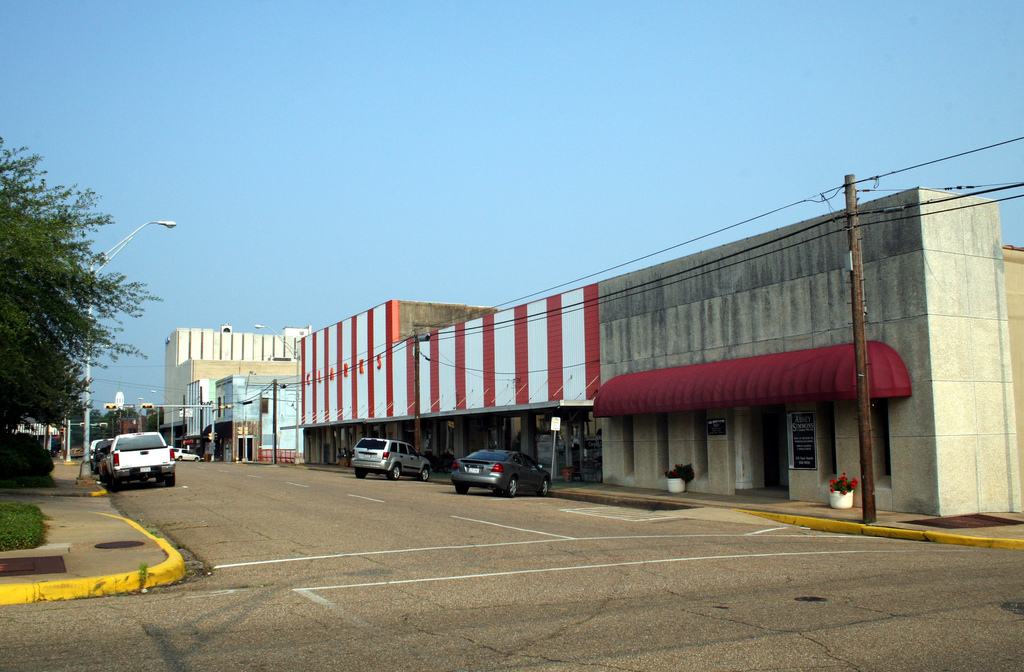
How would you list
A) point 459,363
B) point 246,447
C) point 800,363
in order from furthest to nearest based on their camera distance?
1. point 246,447
2. point 459,363
3. point 800,363

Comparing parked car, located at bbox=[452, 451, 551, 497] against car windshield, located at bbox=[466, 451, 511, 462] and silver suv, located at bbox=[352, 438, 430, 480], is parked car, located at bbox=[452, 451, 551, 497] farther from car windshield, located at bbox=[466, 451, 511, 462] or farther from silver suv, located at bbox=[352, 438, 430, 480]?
silver suv, located at bbox=[352, 438, 430, 480]

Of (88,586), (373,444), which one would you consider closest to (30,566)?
(88,586)

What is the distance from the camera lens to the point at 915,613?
852cm

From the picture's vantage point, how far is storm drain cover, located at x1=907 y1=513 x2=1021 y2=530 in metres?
17.6

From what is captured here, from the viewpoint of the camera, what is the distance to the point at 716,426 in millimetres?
25344

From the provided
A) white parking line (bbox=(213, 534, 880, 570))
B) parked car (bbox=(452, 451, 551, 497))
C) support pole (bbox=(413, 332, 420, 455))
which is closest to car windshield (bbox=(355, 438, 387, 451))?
support pole (bbox=(413, 332, 420, 455))

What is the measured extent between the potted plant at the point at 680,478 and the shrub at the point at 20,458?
2153 centimetres

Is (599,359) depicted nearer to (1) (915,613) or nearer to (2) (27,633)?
(1) (915,613)

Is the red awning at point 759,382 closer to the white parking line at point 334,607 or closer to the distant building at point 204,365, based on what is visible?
the white parking line at point 334,607

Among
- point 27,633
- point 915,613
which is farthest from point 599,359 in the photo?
point 27,633

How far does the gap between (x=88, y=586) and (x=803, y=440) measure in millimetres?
17632

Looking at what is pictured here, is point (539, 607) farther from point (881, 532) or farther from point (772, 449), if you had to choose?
point (772, 449)

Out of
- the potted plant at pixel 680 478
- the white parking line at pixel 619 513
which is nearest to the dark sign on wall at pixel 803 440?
the potted plant at pixel 680 478

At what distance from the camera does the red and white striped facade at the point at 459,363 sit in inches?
1276
